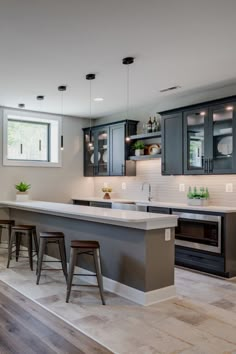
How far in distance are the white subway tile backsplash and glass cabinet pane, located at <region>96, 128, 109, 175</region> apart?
Answer: 0.36 metres

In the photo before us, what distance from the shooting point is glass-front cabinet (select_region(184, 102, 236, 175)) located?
4.65 m

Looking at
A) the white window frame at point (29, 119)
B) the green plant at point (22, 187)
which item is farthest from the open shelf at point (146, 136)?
the green plant at point (22, 187)

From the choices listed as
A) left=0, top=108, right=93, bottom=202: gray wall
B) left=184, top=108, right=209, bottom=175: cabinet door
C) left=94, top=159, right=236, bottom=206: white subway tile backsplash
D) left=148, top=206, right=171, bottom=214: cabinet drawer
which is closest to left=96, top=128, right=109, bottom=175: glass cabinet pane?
left=94, top=159, right=236, bottom=206: white subway tile backsplash

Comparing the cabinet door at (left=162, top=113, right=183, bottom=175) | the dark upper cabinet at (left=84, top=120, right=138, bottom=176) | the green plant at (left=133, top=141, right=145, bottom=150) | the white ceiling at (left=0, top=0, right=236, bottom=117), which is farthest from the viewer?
the dark upper cabinet at (left=84, top=120, right=138, bottom=176)

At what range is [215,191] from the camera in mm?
5148

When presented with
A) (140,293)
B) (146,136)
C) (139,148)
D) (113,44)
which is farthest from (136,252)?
(139,148)

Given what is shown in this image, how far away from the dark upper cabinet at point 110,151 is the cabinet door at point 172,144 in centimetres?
108

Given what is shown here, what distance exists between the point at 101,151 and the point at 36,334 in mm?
4732

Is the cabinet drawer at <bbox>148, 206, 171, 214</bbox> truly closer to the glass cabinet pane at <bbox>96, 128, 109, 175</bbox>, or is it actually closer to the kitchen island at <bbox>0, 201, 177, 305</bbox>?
the kitchen island at <bbox>0, 201, 177, 305</bbox>

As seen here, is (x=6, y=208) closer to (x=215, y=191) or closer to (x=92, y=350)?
(x=215, y=191)

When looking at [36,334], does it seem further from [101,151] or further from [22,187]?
[101,151]

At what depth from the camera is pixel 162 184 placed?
6.05 meters

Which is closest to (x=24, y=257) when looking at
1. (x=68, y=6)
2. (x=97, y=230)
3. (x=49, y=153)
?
(x=97, y=230)

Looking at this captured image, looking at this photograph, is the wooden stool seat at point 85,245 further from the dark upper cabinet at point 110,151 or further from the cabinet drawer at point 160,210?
the dark upper cabinet at point 110,151
